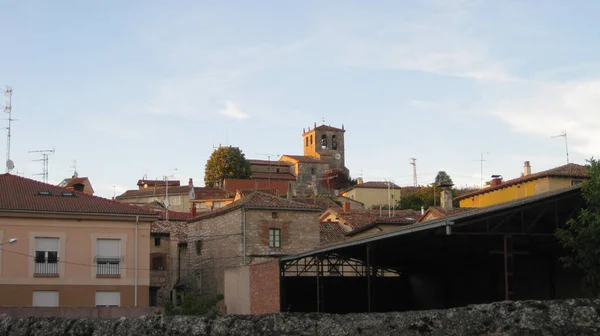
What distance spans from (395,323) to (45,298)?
28.4m

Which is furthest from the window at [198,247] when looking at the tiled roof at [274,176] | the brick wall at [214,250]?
the tiled roof at [274,176]

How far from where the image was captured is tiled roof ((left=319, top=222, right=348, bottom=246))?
151 ft

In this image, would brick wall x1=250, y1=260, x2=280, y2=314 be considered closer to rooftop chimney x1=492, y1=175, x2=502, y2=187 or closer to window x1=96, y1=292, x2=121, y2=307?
window x1=96, y1=292, x2=121, y2=307

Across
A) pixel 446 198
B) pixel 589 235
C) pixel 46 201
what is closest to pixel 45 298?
pixel 46 201

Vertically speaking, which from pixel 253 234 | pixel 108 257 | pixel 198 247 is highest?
pixel 253 234

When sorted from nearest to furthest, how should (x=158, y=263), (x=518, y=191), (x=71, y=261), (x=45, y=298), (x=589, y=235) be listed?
(x=589, y=235) → (x=45, y=298) → (x=71, y=261) → (x=518, y=191) → (x=158, y=263)

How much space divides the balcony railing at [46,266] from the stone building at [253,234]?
10.9 metres

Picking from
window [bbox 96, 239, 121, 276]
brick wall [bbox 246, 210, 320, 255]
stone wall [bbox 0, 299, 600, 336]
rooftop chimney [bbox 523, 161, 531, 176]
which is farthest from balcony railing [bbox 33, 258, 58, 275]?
rooftop chimney [bbox 523, 161, 531, 176]

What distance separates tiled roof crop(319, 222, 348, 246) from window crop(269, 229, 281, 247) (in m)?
2.97

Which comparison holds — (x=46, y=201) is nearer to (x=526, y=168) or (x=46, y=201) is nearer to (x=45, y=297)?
(x=45, y=297)

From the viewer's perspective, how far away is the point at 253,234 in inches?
1670

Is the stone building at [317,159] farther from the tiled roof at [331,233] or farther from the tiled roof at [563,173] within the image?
the tiled roof at [563,173]

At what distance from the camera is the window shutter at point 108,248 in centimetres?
3381

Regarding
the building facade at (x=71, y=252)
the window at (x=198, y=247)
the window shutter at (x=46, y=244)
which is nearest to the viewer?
the building facade at (x=71, y=252)
